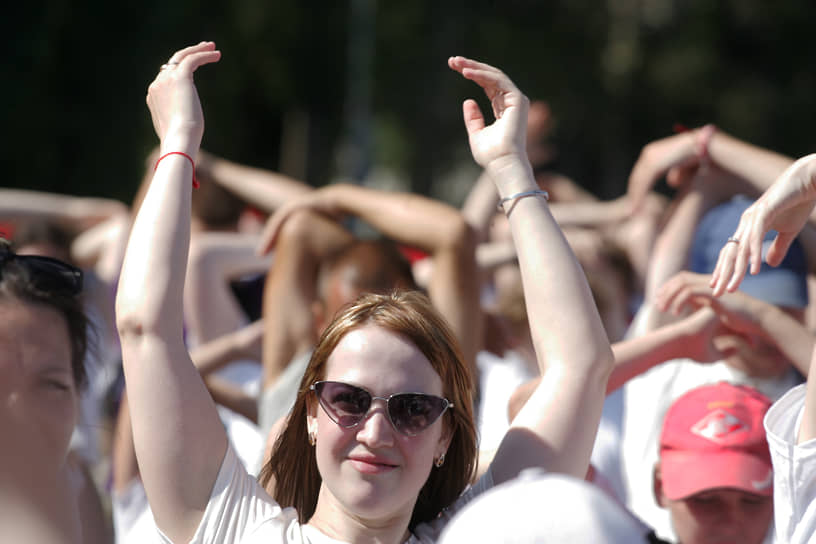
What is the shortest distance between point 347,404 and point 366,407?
0.12ft

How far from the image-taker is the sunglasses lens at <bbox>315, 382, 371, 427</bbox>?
2.02m

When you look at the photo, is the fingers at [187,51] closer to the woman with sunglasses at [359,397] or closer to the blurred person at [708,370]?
the woman with sunglasses at [359,397]

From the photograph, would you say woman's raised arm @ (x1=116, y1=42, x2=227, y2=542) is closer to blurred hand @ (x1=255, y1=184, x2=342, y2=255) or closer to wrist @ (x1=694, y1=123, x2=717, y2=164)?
blurred hand @ (x1=255, y1=184, x2=342, y2=255)

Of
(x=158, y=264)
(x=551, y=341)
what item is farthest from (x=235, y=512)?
(x=551, y=341)

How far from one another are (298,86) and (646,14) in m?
7.23

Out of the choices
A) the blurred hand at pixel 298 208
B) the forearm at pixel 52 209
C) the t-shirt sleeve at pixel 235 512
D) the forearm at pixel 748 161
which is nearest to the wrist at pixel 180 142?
the t-shirt sleeve at pixel 235 512

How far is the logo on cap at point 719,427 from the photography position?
270cm

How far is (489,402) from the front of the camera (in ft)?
12.3

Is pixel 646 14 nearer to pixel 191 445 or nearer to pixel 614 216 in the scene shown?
pixel 614 216

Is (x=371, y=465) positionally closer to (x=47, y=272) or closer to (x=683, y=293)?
(x=47, y=272)

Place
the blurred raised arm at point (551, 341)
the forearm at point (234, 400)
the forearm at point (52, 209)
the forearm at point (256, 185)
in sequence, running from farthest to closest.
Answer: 1. the forearm at point (52, 209)
2. the forearm at point (256, 185)
3. the forearm at point (234, 400)
4. the blurred raised arm at point (551, 341)

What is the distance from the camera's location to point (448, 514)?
2.13 metres

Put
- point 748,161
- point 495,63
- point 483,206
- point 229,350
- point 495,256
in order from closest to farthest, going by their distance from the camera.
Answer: point 748,161, point 229,350, point 483,206, point 495,256, point 495,63

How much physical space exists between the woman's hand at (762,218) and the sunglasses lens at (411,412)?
2.07 feet
